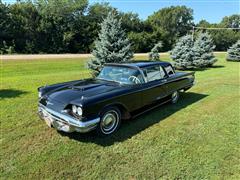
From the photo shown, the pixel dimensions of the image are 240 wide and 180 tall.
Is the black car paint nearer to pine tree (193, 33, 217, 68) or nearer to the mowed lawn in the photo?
the mowed lawn

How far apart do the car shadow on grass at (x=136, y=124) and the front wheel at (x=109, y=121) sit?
0.40ft

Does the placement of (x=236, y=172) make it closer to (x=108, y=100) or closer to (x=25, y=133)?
(x=108, y=100)

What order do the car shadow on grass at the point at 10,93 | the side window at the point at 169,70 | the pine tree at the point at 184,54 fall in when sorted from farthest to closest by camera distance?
the pine tree at the point at 184,54, the car shadow on grass at the point at 10,93, the side window at the point at 169,70

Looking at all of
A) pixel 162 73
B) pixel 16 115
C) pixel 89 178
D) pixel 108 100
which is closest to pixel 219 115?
pixel 162 73

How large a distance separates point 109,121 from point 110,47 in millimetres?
7537

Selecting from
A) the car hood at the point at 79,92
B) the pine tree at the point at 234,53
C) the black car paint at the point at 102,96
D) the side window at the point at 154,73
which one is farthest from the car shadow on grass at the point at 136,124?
the pine tree at the point at 234,53

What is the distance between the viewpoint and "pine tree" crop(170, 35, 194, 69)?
14.8 meters

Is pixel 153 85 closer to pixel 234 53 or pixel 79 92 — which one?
pixel 79 92

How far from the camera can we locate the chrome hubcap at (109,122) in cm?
419

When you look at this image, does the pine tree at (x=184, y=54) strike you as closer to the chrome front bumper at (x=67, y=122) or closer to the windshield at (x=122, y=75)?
the windshield at (x=122, y=75)

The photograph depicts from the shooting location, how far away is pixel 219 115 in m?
5.55

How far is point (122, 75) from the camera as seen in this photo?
16.9 ft

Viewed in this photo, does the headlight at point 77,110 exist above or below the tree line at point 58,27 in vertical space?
below

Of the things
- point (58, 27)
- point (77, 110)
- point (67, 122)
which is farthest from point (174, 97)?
point (58, 27)
